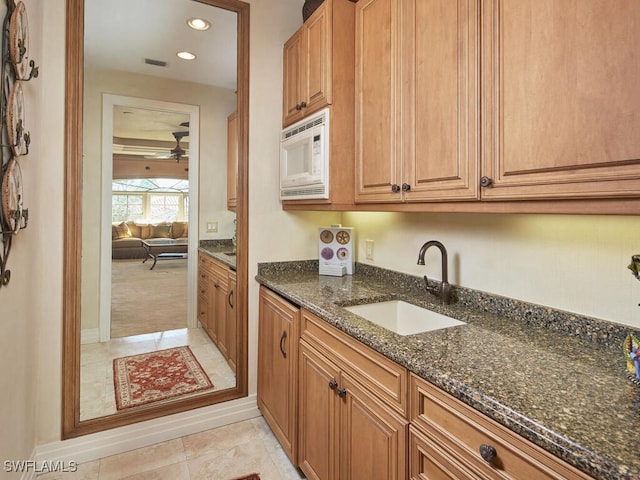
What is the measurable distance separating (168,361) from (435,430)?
182 centimetres

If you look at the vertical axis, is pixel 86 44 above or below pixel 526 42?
above

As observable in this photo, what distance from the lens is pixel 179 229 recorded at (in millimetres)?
2236

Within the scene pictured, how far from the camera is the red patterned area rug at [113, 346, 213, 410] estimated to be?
2096mm

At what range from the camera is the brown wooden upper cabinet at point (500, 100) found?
33.4 inches

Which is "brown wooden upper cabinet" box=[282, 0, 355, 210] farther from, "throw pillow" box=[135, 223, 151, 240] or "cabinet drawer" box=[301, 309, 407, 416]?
"throw pillow" box=[135, 223, 151, 240]

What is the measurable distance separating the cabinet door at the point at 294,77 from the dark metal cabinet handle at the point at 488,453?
179cm

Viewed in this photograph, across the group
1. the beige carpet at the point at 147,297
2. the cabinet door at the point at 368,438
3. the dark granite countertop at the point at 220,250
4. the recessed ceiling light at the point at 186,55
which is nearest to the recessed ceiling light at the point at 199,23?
the recessed ceiling light at the point at 186,55

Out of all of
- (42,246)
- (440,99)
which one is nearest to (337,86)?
(440,99)

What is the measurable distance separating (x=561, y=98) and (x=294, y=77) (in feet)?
5.17

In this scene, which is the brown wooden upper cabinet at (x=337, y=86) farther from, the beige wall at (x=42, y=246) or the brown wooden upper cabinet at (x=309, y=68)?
the beige wall at (x=42, y=246)

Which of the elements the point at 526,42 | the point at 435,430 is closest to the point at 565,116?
the point at 526,42

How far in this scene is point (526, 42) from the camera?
103cm

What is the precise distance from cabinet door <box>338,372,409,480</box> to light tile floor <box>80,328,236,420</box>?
3.99 ft

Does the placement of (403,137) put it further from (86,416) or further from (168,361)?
(86,416)
